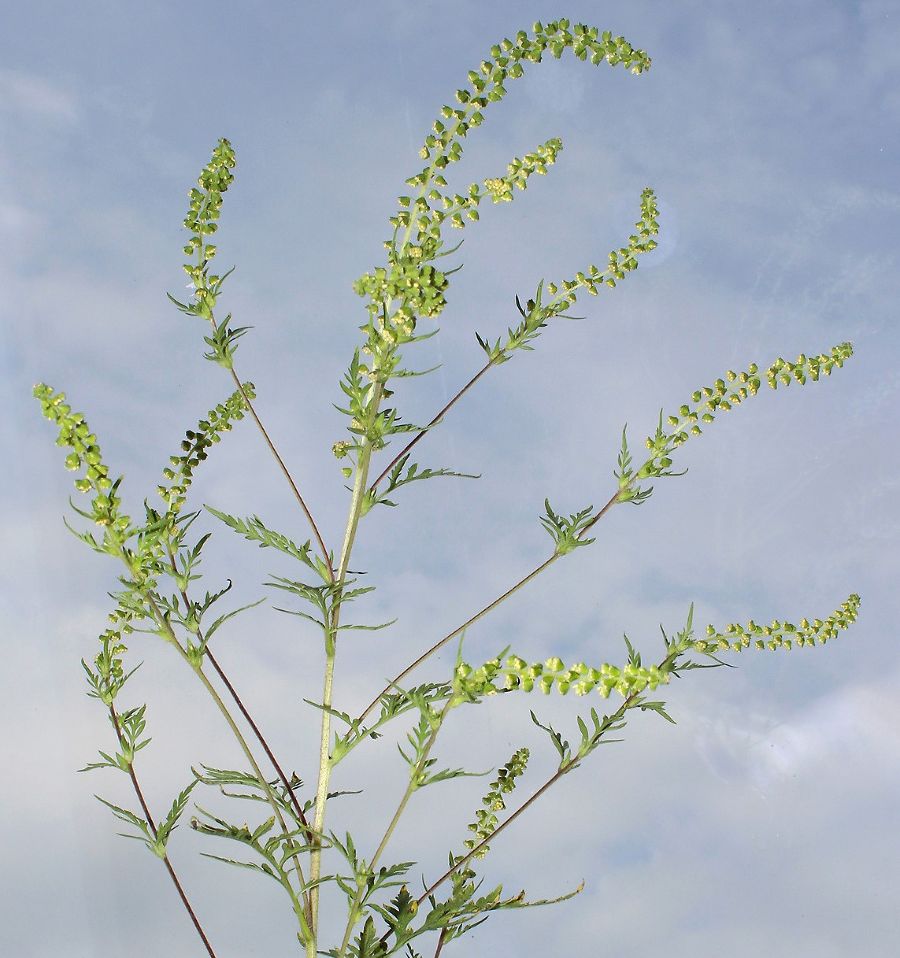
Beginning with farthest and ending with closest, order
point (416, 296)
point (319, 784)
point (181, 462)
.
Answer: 1. point (181, 462)
2. point (319, 784)
3. point (416, 296)

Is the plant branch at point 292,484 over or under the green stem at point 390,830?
over

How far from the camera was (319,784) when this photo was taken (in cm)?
300

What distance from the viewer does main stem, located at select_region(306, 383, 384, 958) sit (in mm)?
2945

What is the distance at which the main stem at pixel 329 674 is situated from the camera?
2.95 m

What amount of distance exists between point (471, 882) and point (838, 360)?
226 centimetres

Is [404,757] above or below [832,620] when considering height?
below

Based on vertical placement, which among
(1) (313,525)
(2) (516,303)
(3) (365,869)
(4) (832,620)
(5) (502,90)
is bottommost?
(3) (365,869)

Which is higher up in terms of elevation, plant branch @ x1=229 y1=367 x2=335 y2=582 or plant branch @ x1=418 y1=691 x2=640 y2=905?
plant branch @ x1=229 y1=367 x2=335 y2=582

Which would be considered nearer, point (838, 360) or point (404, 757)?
point (404, 757)

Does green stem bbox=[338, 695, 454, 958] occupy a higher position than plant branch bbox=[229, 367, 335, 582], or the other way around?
plant branch bbox=[229, 367, 335, 582]

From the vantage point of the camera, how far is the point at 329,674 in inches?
119

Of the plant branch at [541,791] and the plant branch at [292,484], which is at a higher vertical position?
the plant branch at [292,484]

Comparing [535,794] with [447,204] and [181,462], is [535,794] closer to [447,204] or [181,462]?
[181,462]

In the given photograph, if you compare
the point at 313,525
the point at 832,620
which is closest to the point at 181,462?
the point at 313,525
